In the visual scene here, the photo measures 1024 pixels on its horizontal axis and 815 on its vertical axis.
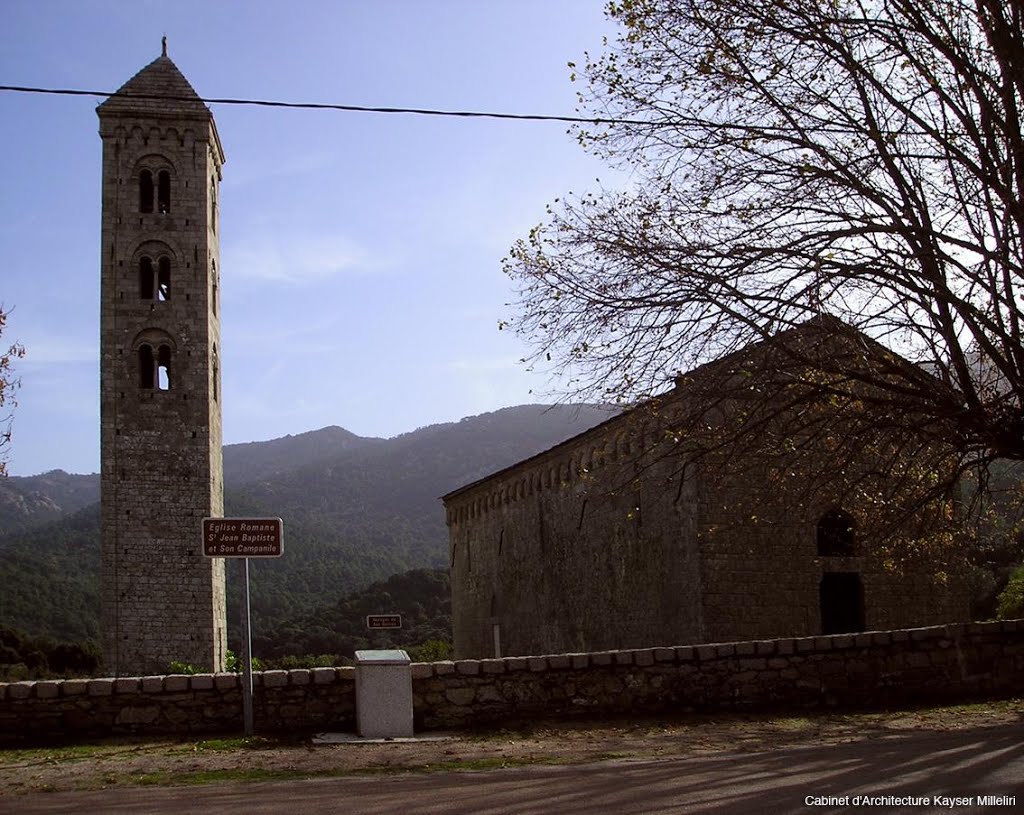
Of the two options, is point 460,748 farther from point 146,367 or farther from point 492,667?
point 146,367

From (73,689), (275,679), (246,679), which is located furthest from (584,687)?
A: (73,689)

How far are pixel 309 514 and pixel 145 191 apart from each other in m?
75.9

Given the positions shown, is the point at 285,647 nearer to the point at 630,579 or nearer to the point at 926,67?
Answer: the point at 630,579

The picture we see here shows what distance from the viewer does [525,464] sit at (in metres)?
27.7

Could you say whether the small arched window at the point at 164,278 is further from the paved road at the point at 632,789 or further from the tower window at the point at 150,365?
the paved road at the point at 632,789

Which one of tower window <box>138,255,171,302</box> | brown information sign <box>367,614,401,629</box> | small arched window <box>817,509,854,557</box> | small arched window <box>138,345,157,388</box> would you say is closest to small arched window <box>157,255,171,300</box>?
tower window <box>138,255,171,302</box>

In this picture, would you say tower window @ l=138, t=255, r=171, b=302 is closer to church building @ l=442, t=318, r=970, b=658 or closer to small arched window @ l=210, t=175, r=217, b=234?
small arched window @ l=210, t=175, r=217, b=234

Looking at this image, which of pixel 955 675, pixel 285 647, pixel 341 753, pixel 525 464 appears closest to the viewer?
pixel 341 753

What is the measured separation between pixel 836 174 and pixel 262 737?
25.1ft

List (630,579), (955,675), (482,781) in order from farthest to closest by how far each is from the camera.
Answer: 1. (630,579)
2. (955,675)
3. (482,781)

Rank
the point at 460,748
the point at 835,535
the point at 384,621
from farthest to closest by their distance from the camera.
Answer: the point at 835,535 → the point at 384,621 → the point at 460,748

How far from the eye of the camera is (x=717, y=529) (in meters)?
16.1

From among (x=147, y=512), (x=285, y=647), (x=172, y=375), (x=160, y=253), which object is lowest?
(x=285, y=647)

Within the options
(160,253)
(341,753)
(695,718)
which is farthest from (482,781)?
(160,253)
